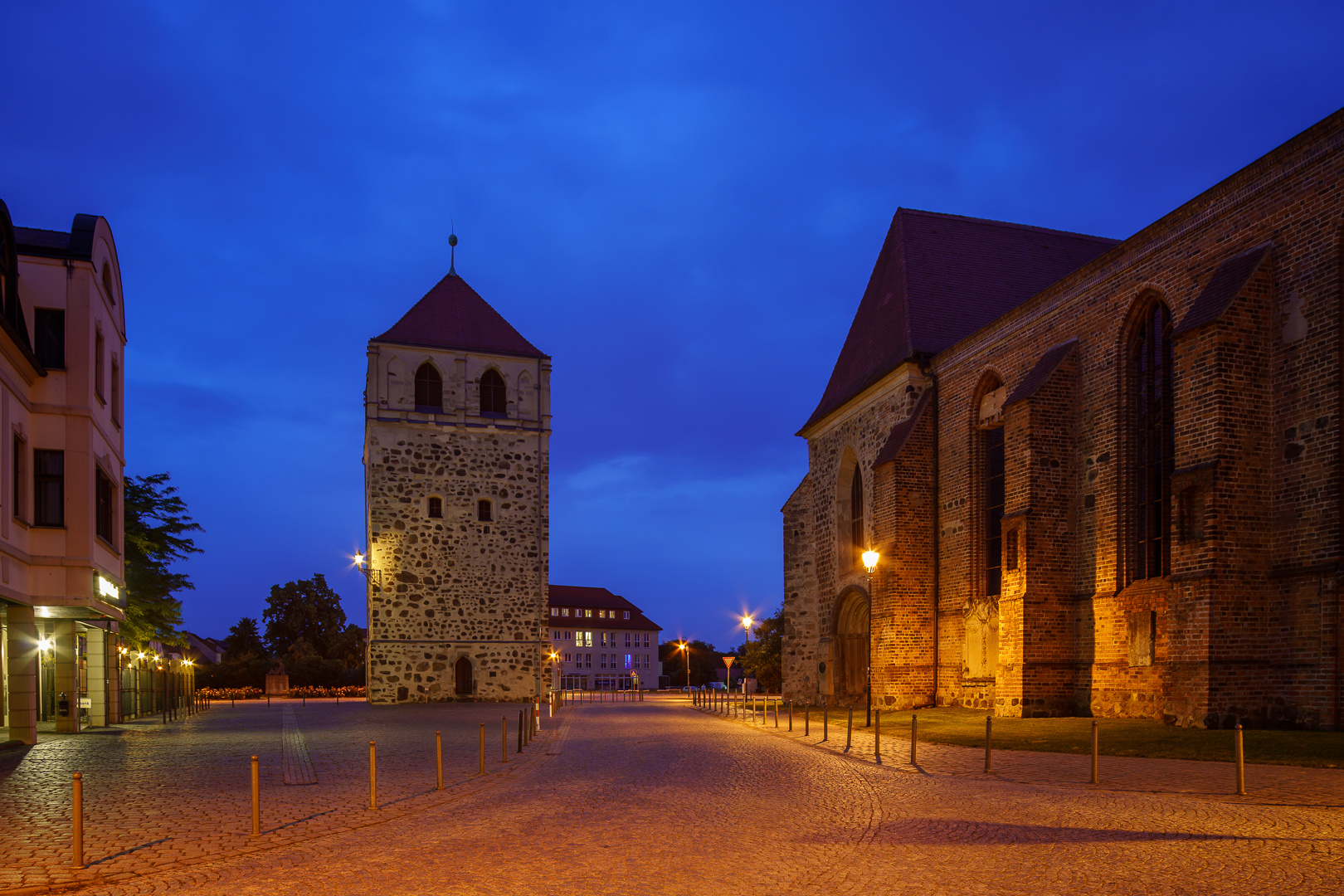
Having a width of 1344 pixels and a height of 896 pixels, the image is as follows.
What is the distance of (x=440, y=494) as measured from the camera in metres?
41.1

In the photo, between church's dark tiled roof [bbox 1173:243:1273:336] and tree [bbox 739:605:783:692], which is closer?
church's dark tiled roof [bbox 1173:243:1273:336]

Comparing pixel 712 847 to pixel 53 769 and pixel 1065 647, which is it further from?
pixel 1065 647

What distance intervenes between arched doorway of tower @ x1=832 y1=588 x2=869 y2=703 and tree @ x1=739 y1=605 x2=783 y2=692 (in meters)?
16.8

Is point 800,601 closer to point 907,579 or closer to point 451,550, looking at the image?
point 907,579

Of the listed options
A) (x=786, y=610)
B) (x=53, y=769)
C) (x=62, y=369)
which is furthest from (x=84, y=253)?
(x=786, y=610)

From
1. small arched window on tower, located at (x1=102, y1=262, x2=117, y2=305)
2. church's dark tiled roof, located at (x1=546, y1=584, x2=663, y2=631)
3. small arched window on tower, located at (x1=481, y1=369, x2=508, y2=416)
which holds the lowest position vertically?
church's dark tiled roof, located at (x1=546, y1=584, x2=663, y2=631)

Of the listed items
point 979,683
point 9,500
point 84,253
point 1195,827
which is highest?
point 84,253

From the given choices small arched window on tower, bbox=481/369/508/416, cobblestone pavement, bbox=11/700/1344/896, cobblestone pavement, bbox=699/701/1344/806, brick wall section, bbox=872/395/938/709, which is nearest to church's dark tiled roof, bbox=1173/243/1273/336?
cobblestone pavement, bbox=699/701/1344/806

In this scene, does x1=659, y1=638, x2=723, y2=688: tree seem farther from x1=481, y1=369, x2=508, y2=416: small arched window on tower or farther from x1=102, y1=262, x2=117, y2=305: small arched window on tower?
x1=102, y1=262, x2=117, y2=305: small arched window on tower

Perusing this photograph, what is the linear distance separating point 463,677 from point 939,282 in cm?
2346

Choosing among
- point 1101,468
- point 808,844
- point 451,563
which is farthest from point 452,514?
point 808,844

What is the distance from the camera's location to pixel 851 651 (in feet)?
112

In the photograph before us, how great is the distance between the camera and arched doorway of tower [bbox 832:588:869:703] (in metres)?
33.8

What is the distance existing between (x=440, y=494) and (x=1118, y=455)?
26776 millimetres
